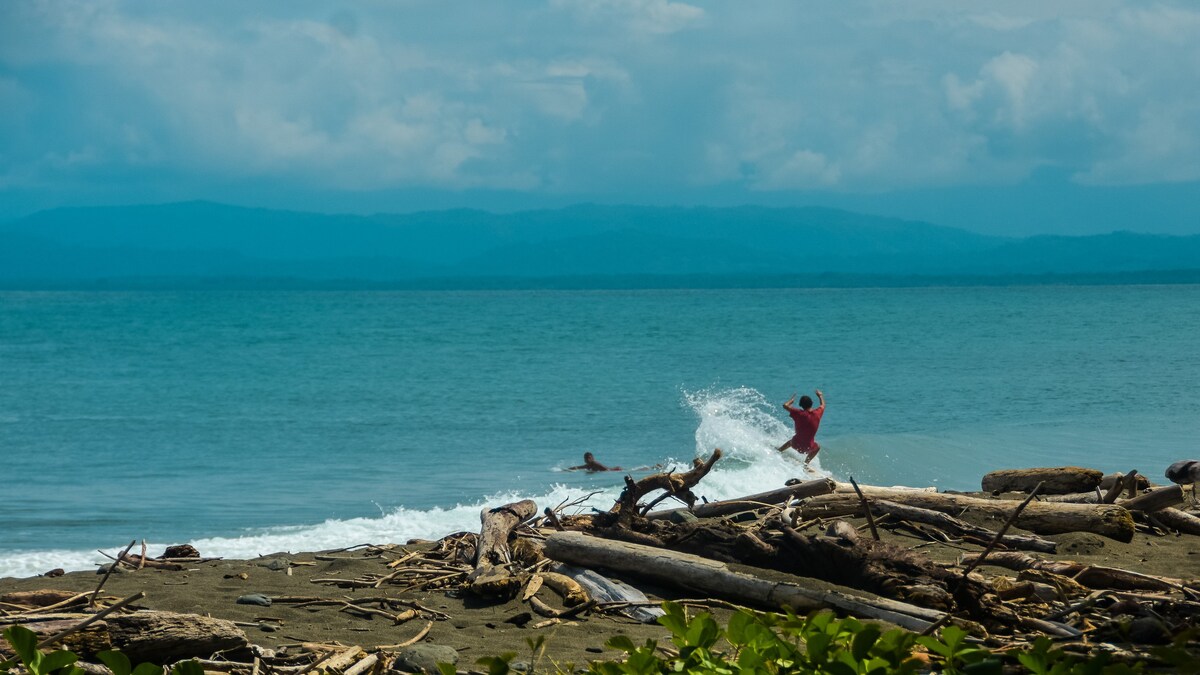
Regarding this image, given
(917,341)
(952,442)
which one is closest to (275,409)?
(952,442)

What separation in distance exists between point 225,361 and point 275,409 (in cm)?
2103

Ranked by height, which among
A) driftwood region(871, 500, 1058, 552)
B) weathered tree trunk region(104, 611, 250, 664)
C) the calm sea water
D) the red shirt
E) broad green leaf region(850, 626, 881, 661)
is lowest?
the calm sea water

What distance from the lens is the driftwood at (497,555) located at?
731 centimetres

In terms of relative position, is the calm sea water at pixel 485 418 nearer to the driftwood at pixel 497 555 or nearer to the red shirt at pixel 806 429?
the red shirt at pixel 806 429

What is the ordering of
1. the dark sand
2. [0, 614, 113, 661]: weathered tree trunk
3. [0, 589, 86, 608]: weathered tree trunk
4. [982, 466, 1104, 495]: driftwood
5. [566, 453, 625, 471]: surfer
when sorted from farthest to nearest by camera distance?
[566, 453, 625, 471]: surfer, [982, 466, 1104, 495]: driftwood, [0, 589, 86, 608]: weathered tree trunk, the dark sand, [0, 614, 113, 661]: weathered tree trunk

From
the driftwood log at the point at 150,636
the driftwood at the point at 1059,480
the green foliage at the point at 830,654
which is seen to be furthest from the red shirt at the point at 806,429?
the green foliage at the point at 830,654

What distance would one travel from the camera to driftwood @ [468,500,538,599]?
7312 millimetres

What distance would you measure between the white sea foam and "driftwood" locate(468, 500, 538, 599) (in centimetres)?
168

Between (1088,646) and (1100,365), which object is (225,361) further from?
(1088,646)

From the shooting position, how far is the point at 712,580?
23.1ft

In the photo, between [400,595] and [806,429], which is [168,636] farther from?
[806,429]

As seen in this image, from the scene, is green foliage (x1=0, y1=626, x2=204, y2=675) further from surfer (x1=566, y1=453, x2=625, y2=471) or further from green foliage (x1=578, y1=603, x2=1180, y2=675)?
surfer (x1=566, y1=453, x2=625, y2=471)

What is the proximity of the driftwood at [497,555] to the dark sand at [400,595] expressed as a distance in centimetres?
10

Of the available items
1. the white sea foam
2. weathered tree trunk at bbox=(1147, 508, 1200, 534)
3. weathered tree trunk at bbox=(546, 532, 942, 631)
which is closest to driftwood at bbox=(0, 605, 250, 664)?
weathered tree trunk at bbox=(546, 532, 942, 631)
